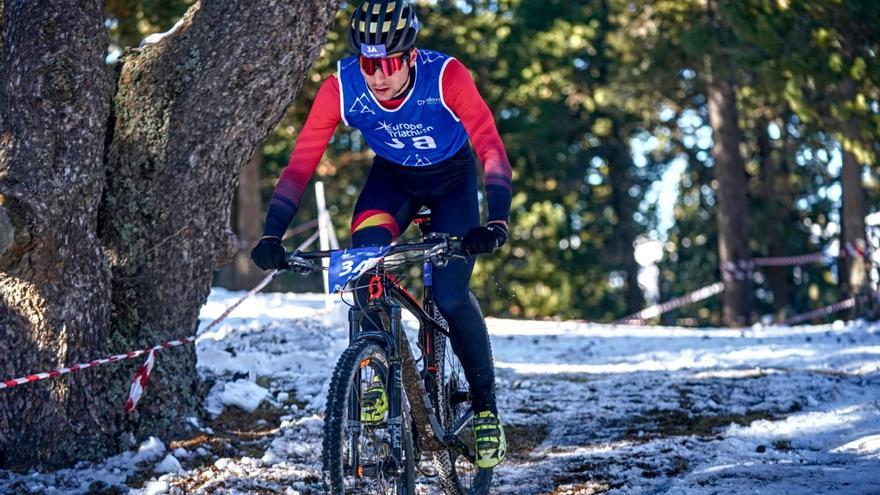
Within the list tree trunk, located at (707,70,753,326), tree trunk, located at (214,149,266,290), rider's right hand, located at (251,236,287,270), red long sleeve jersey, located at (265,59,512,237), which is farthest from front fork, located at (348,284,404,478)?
tree trunk, located at (707,70,753,326)

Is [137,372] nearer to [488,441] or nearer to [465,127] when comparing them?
[488,441]

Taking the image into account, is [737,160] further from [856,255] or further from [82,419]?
[82,419]

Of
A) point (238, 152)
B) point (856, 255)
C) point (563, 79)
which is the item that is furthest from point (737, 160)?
point (238, 152)

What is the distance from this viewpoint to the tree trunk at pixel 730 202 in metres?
26.4

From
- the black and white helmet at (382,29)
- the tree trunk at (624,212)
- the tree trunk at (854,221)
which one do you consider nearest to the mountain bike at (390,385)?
the black and white helmet at (382,29)

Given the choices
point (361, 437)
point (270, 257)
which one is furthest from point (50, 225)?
point (361, 437)

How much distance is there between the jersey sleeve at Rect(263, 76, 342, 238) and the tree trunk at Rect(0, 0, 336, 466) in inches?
71.0

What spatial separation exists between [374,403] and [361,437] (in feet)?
0.55

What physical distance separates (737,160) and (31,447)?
2265cm

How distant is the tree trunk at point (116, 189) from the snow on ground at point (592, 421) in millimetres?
274

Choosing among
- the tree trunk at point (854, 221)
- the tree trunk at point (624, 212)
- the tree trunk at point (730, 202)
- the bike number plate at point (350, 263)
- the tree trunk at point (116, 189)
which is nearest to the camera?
the bike number plate at point (350, 263)

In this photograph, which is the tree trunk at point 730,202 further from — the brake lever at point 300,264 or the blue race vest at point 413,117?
the brake lever at point 300,264

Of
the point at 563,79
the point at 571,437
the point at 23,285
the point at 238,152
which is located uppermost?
the point at 563,79

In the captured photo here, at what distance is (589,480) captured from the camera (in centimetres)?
644
